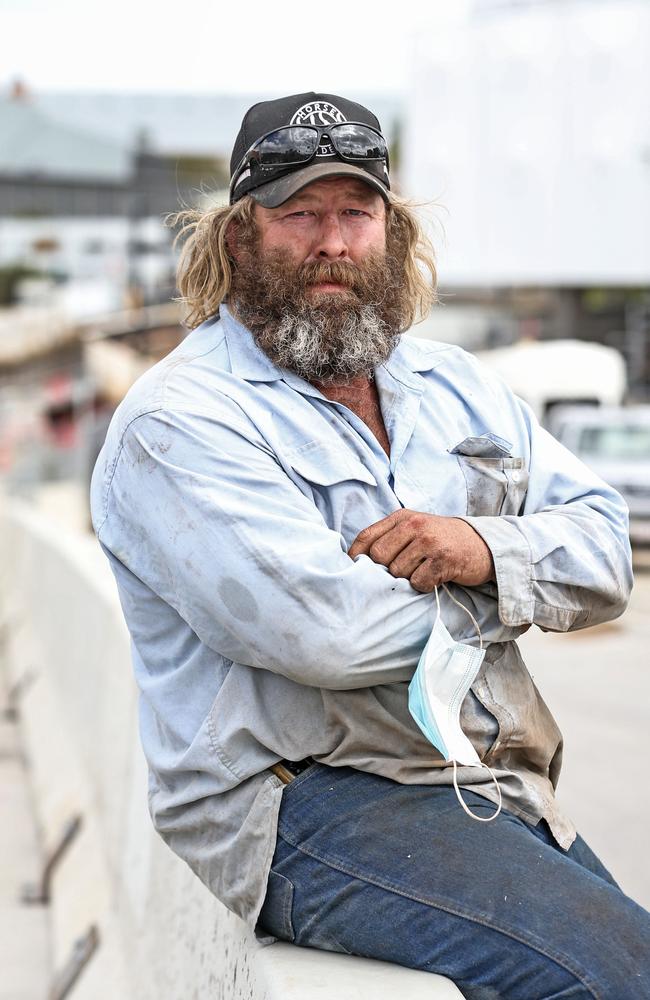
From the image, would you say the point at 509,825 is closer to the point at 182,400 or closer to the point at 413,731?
the point at 413,731

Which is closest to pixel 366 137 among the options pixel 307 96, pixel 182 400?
pixel 307 96

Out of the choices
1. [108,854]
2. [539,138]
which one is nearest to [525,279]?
[539,138]

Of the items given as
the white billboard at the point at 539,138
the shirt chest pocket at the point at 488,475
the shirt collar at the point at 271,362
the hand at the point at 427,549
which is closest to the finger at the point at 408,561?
the hand at the point at 427,549

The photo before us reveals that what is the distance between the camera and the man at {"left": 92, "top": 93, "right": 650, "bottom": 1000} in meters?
2.29

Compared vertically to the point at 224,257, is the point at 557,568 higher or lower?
lower

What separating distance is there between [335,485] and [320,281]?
0.50 meters

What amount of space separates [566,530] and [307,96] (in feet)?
3.54

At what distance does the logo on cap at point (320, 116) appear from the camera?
2.72 meters

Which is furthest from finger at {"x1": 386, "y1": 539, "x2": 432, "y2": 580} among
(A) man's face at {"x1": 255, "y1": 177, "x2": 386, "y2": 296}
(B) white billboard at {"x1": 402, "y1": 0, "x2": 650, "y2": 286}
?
(B) white billboard at {"x1": 402, "y1": 0, "x2": 650, "y2": 286}

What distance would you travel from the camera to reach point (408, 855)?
2.30m

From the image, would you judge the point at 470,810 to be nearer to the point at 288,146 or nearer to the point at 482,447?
the point at 482,447

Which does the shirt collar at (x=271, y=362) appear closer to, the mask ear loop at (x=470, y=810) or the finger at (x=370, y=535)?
the finger at (x=370, y=535)

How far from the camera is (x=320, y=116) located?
2.74 m

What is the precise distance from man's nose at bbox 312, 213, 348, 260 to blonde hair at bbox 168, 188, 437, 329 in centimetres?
16
